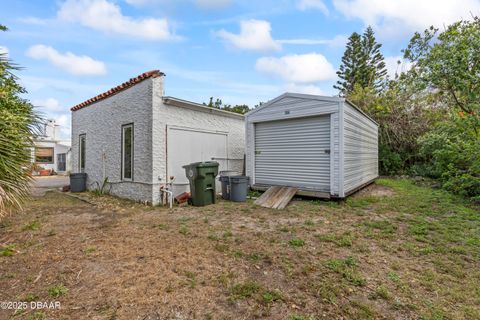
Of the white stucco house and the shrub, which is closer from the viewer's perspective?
the shrub

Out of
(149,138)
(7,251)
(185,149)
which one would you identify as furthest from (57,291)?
(185,149)

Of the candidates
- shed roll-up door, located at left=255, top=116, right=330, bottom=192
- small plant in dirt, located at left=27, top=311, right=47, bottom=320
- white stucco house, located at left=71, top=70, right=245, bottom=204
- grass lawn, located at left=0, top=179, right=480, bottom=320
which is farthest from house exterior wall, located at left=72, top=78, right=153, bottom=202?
small plant in dirt, located at left=27, top=311, right=47, bottom=320

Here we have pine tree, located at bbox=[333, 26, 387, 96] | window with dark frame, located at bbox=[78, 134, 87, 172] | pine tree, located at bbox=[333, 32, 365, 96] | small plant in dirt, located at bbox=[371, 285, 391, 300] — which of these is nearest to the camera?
small plant in dirt, located at bbox=[371, 285, 391, 300]

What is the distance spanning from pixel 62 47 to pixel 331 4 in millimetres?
9081

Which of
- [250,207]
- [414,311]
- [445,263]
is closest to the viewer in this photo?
[414,311]

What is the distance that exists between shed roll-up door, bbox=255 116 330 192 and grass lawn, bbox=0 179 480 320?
5.24ft

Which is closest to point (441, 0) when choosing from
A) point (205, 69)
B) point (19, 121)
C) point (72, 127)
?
point (205, 69)

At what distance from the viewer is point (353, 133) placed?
6.96m

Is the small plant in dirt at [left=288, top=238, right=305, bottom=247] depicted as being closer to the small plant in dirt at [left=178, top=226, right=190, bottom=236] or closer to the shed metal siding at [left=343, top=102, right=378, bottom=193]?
the small plant in dirt at [left=178, top=226, right=190, bottom=236]

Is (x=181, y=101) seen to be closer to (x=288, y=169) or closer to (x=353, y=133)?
(x=288, y=169)

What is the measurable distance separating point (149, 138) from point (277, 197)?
12.5ft

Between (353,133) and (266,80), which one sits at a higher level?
(266,80)

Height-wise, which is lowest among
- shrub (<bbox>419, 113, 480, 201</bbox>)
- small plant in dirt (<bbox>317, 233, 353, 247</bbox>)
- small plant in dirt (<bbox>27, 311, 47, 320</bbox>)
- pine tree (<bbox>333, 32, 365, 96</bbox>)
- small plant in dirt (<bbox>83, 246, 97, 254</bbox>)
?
small plant in dirt (<bbox>27, 311, 47, 320</bbox>)

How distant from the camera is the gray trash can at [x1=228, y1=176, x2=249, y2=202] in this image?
677 centimetres
